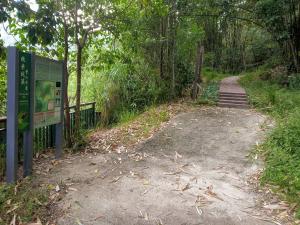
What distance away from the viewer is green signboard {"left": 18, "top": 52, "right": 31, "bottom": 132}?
4473 millimetres

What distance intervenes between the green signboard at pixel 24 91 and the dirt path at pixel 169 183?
100 centimetres

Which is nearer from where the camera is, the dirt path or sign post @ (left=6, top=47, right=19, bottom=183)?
the dirt path

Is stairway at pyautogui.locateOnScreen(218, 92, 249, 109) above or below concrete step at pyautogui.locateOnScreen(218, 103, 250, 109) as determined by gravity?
above

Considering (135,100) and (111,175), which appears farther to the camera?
(135,100)

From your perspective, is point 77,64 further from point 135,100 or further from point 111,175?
point 135,100

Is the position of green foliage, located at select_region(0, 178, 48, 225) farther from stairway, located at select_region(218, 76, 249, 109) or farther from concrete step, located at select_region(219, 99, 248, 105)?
concrete step, located at select_region(219, 99, 248, 105)

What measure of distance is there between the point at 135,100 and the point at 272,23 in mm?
8684

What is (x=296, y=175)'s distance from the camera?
4.69 metres

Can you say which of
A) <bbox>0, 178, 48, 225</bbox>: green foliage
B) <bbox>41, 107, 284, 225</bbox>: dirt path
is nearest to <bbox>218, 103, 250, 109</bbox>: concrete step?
<bbox>41, 107, 284, 225</bbox>: dirt path

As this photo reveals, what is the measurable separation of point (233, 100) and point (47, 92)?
948cm

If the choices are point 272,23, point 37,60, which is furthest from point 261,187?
point 272,23

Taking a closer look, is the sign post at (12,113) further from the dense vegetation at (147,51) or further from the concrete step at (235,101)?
the concrete step at (235,101)

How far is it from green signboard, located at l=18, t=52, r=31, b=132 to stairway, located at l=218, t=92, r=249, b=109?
8956mm

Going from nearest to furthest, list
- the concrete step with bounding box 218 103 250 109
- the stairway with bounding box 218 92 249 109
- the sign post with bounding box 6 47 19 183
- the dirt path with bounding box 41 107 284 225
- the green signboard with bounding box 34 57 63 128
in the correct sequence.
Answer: the dirt path with bounding box 41 107 284 225
the sign post with bounding box 6 47 19 183
the green signboard with bounding box 34 57 63 128
the concrete step with bounding box 218 103 250 109
the stairway with bounding box 218 92 249 109
